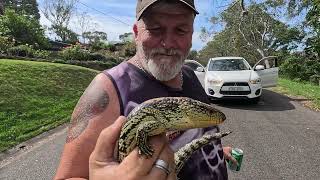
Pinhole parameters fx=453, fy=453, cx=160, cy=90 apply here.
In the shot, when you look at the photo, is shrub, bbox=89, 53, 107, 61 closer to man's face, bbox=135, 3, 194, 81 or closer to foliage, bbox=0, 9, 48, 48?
foliage, bbox=0, 9, 48, 48

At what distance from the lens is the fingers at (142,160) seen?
1683 mm

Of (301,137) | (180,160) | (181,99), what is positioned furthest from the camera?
(301,137)

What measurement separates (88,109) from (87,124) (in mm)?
81

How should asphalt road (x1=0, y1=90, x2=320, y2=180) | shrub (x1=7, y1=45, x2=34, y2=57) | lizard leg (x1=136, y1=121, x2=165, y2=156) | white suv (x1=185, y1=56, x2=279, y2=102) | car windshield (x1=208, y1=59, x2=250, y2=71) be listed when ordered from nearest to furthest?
1. lizard leg (x1=136, y1=121, x2=165, y2=156)
2. asphalt road (x1=0, y1=90, x2=320, y2=180)
3. white suv (x1=185, y1=56, x2=279, y2=102)
4. car windshield (x1=208, y1=59, x2=250, y2=71)
5. shrub (x1=7, y1=45, x2=34, y2=57)

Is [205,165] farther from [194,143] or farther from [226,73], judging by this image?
[226,73]

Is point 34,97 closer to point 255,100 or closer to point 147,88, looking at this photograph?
point 255,100

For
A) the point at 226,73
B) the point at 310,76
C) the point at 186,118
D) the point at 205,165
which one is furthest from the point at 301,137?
the point at 310,76

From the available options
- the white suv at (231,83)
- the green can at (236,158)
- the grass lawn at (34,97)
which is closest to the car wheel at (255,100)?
the white suv at (231,83)

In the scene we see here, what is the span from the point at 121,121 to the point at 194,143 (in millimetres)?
487

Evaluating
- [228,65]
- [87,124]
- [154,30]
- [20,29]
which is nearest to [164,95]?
[154,30]

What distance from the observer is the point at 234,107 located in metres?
14.9

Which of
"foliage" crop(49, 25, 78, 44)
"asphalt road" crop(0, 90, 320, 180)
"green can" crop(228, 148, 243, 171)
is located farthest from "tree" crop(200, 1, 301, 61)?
"green can" crop(228, 148, 243, 171)

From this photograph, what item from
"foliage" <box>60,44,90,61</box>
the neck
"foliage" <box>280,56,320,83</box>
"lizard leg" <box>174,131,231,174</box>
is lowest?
"foliage" <box>280,56,320,83</box>

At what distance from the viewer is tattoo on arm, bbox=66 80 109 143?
2.22 meters
